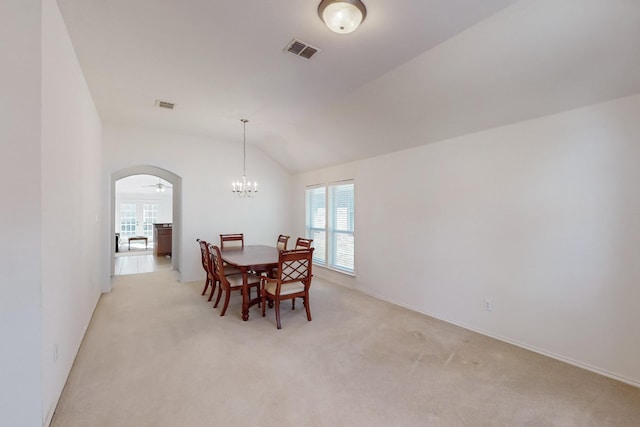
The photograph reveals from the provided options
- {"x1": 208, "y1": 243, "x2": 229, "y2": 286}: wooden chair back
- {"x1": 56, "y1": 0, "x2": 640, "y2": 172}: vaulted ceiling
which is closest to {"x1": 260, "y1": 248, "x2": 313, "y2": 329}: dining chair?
{"x1": 208, "y1": 243, "x2": 229, "y2": 286}: wooden chair back

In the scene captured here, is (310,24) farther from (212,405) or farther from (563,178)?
(212,405)

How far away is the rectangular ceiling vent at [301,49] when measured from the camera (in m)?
2.46

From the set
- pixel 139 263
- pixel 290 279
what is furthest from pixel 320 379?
pixel 139 263

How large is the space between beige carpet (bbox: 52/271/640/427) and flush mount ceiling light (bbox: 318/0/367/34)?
2.77 metres

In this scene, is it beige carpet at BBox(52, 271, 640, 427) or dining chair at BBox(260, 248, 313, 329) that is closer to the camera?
beige carpet at BBox(52, 271, 640, 427)

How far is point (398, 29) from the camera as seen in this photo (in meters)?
2.24

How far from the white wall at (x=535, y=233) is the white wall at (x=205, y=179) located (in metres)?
3.25

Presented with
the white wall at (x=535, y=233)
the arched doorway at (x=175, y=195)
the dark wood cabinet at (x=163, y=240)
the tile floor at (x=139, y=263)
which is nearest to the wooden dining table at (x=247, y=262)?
the arched doorway at (x=175, y=195)

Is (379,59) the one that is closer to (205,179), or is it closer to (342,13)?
(342,13)

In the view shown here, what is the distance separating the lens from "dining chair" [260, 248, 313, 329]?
11.1ft

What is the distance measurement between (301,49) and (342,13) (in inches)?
28.2

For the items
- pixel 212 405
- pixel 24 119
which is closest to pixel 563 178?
pixel 212 405

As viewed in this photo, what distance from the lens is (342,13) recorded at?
193cm

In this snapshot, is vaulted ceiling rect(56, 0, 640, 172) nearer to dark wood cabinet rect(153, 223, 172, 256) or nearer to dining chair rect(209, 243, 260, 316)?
dining chair rect(209, 243, 260, 316)
